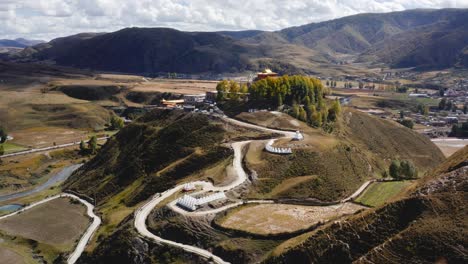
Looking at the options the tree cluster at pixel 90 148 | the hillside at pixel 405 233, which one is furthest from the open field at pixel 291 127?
the tree cluster at pixel 90 148

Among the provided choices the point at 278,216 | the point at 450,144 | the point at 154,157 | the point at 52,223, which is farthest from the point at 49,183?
the point at 450,144

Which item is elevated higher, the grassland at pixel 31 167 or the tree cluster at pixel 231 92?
the tree cluster at pixel 231 92

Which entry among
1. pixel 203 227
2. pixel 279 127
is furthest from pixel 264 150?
pixel 203 227

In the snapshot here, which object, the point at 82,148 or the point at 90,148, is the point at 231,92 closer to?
the point at 90,148

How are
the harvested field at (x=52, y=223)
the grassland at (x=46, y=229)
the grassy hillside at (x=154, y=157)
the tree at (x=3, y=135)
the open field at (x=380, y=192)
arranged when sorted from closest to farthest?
the open field at (x=380, y=192), the grassland at (x=46, y=229), the harvested field at (x=52, y=223), the grassy hillside at (x=154, y=157), the tree at (x=3, y=135)

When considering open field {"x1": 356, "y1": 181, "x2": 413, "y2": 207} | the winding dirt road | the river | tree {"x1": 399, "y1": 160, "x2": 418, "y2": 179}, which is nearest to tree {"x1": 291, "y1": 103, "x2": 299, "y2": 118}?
the winding dirt road

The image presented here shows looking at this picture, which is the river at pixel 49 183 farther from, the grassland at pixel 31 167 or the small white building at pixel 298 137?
the small white building at pixel 298 137
